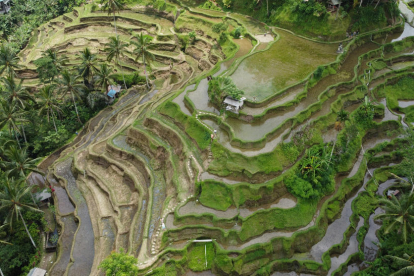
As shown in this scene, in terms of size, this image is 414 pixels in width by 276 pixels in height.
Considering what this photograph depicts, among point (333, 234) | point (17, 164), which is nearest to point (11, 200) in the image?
point (17, 164)

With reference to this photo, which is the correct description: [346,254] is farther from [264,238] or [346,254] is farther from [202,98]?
[202,98]

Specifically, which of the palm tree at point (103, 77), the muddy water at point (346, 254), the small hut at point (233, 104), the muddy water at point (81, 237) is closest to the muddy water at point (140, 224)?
the muddy water at point (81, 237)

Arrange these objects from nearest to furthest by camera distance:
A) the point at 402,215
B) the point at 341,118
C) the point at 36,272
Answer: the point at 402,215
the point at 36,272
the point at 341,118

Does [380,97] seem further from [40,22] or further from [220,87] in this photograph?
[40,22]

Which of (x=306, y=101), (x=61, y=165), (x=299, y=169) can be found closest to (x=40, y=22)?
(x=61, y=165)

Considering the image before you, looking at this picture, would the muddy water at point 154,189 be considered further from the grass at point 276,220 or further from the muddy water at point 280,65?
the muddy water at point 280,65

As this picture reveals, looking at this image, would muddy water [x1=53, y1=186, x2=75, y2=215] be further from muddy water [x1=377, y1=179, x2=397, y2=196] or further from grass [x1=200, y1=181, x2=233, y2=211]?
muddy water [x1=377, y1=179, x2=397, y2=196]

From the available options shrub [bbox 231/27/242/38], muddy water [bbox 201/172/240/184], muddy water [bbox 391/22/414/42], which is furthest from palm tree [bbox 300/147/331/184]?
muddy water [bbox 391/22/414/42]
